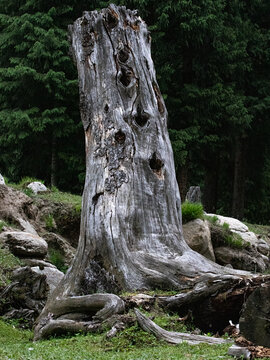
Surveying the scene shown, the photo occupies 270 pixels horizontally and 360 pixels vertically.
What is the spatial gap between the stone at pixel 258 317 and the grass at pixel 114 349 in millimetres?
304

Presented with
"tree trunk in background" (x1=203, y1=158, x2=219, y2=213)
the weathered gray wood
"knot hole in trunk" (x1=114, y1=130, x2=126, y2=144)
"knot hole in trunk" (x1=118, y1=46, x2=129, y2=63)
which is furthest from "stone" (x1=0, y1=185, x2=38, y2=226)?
"tree trunk in background" (x1=203, y1=158, x2=219, y2=213)

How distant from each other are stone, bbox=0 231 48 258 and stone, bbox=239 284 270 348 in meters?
5.69

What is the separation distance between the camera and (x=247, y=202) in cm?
2472

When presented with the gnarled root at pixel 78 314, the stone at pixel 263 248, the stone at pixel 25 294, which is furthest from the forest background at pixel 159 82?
the gnarled root at pixel 78 314

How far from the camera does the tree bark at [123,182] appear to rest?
7.31 m

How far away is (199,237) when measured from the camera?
39.2ft

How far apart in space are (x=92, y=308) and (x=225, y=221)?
8451 mm

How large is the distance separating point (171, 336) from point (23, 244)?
482 centimetres

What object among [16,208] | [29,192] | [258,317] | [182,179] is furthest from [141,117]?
[182,179]

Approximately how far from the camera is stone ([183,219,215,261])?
38.8ft

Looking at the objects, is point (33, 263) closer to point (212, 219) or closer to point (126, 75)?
point (126, 75)

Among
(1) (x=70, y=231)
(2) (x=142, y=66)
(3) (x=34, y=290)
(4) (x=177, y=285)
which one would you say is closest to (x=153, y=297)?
(4) (x=177, y=285)

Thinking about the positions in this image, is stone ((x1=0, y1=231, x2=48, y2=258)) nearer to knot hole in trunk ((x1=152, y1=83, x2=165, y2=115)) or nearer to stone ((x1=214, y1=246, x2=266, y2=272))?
knot hole in trunk ((x1=152, y1=83, x2=165, y2=115))

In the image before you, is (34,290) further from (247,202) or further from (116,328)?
(247,202)
